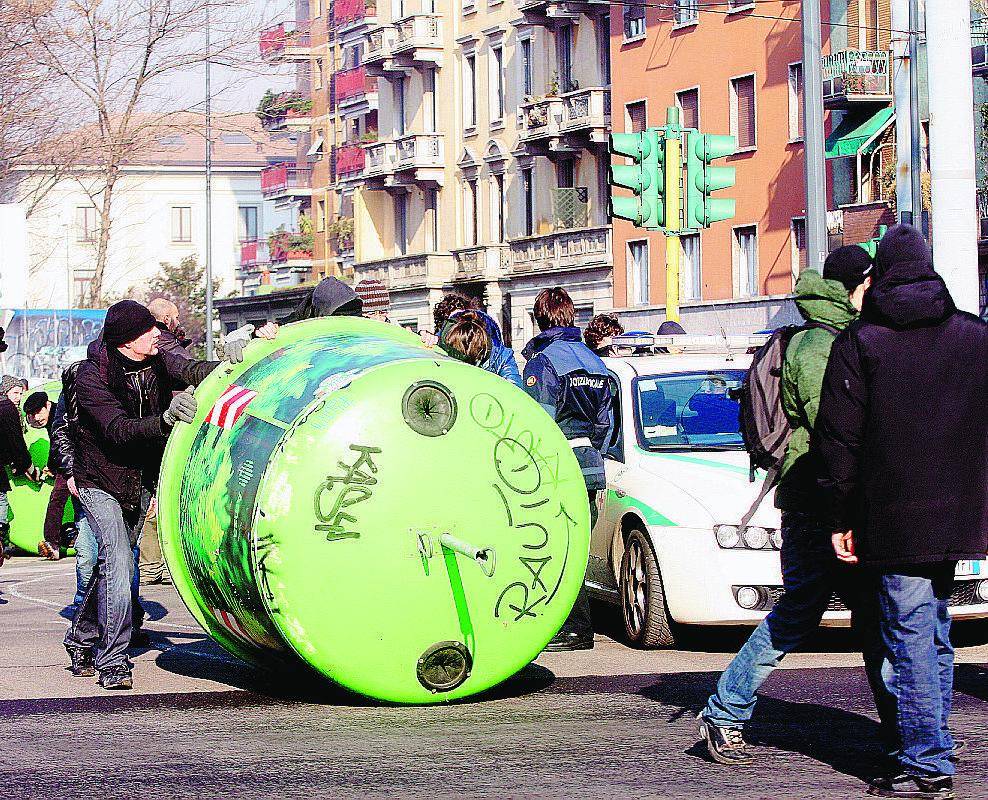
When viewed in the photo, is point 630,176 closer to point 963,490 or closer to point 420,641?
point 420,641

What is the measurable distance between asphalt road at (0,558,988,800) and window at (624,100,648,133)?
125 ft

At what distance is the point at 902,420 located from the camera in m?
6.81

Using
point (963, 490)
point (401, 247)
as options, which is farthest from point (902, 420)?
point (401, 247)

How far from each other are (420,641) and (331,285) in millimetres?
3292

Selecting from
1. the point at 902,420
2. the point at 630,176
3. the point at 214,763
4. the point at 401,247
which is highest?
the point at 401,247

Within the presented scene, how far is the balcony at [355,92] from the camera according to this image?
66062mm

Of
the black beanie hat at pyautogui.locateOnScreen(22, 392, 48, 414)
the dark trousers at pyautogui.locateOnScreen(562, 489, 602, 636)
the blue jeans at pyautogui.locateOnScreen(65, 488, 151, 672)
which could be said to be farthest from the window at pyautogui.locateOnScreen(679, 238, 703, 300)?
the blue jeans at pyautogui.locateOnScreen(65, 488, 151, 672)

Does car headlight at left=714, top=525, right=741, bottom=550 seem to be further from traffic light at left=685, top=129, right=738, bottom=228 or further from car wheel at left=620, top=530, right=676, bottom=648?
traffic light at left=685, top=129, right=738, bottom=228

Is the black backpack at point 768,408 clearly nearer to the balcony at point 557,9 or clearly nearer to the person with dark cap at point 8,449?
the person with dark cap at point 8,449

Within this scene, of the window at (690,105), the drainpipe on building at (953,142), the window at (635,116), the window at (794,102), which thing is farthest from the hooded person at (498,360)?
the window at (635,116)

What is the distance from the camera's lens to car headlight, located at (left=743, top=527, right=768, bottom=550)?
35.1 feet

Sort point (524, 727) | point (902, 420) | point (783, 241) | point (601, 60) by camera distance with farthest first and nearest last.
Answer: point (601, 60) → point (783, 241) → point (524, 727) → point (902, 420)

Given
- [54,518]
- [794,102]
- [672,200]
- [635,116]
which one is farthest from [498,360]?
[635,116]

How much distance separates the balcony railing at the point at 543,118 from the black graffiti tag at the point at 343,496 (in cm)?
4282
